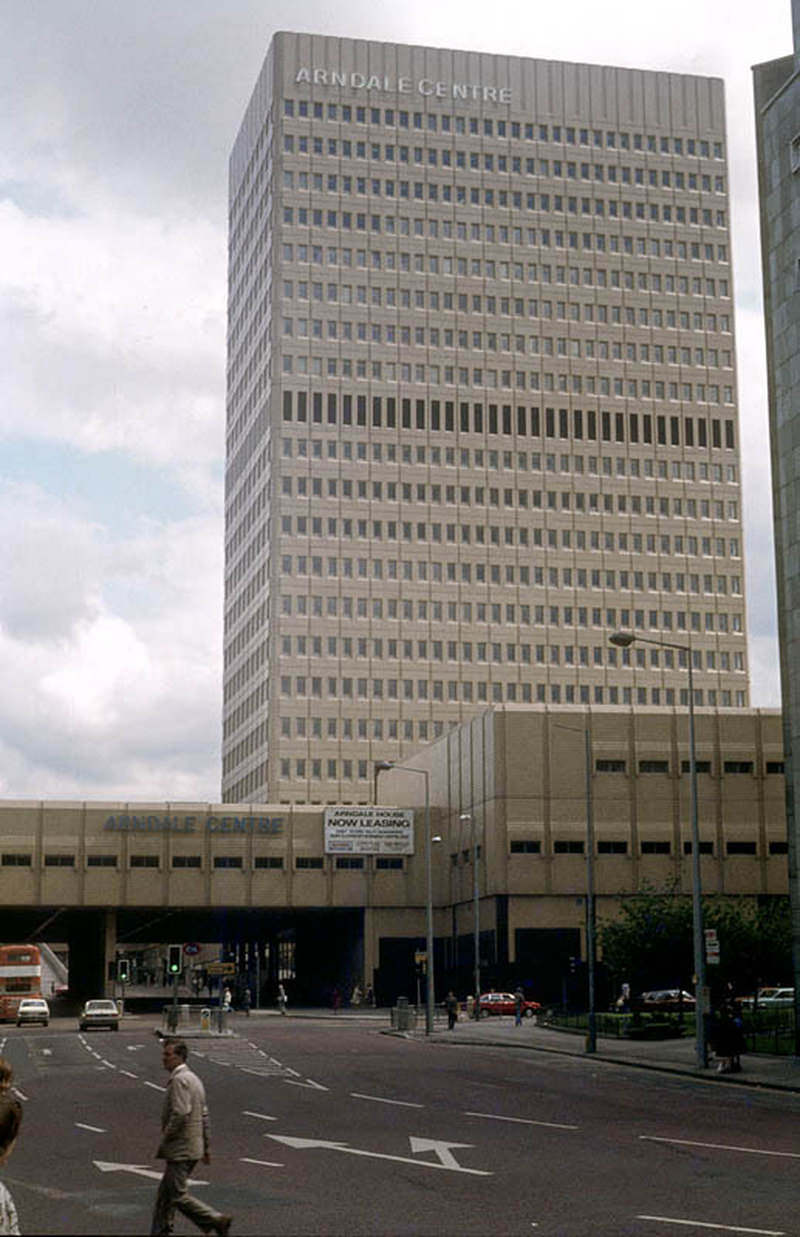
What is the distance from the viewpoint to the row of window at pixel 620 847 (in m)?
99.0

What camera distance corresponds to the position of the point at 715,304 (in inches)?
6496

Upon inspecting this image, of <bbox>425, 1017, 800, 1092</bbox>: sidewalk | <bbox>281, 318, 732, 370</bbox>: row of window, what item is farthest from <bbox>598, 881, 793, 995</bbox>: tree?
<bbox>281, 318, 732, 370</bbox>: row of window

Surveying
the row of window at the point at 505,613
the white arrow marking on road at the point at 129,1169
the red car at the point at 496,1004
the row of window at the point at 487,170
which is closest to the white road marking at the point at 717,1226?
the white arrow marking on road at the point at 129,1169

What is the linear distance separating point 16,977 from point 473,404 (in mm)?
85125

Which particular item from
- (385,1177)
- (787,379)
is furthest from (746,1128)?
(787,379)

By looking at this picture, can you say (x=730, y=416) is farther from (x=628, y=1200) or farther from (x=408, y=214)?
(x=628, y=1200)

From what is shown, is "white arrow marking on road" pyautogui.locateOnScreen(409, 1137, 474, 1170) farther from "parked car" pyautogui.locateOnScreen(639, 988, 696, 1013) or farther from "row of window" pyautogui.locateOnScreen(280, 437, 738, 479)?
"row of window" pyautogui.locateOnScreen(280, 437, 738, 479)

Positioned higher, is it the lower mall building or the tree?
the lower mall building

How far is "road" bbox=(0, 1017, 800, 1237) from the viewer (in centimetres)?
1675

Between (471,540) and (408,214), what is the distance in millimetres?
32487

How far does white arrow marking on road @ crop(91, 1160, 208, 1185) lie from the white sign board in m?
89.2

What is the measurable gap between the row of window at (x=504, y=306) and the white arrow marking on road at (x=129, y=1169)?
141163 millimetres

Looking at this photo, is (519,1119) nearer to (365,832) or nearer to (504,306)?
(365,832)

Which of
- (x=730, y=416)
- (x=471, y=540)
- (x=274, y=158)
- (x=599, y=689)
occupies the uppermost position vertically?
(x=274, y=158)
